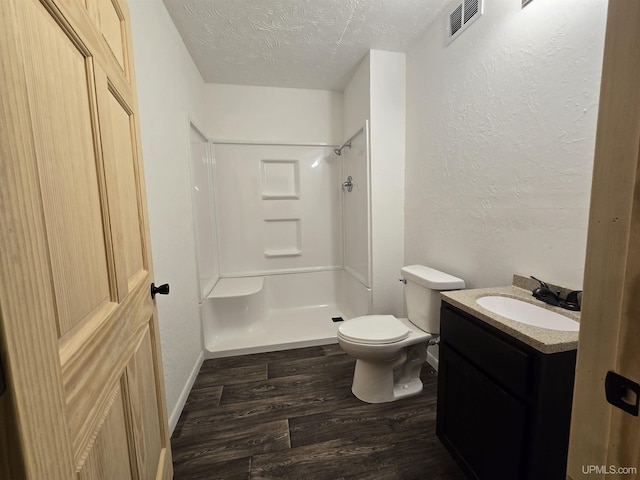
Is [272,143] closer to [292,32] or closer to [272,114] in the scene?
[272,114]

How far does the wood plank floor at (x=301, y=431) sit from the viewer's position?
1225 millimetres

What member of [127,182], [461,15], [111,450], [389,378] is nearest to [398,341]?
[389,378]

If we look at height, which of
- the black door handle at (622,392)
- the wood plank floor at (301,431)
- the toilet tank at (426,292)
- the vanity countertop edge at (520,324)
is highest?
the black door handle at (622,392)

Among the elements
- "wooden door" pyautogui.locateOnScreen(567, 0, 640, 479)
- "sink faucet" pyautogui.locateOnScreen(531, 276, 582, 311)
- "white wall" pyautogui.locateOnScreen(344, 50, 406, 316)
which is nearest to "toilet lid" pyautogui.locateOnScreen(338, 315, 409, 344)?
"white wall" pyautogui.locateOnScreen(344, 50, 406, 316)

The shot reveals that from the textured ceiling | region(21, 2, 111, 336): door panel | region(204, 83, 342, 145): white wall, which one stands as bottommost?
region(21, 2, 111, 336): door panel

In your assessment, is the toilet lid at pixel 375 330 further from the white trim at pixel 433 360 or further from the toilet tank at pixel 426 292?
the white trim at pixel 433 360

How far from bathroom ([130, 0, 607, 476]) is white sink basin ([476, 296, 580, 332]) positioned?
176 mm

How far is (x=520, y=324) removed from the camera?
873 millimetres

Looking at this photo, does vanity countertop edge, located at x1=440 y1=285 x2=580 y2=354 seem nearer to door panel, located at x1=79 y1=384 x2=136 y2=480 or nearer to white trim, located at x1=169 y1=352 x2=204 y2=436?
door panel, located at x1=79 y1=384 x2=136 y2=480

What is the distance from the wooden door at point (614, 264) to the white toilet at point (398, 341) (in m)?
1.10

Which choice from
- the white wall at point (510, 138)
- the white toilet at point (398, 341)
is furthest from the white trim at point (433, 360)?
the white wall at point (510, 138)

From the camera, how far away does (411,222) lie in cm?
211

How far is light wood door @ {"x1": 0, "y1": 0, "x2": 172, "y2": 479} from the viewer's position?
0.31 metres

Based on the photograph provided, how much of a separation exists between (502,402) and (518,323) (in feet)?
0.90
